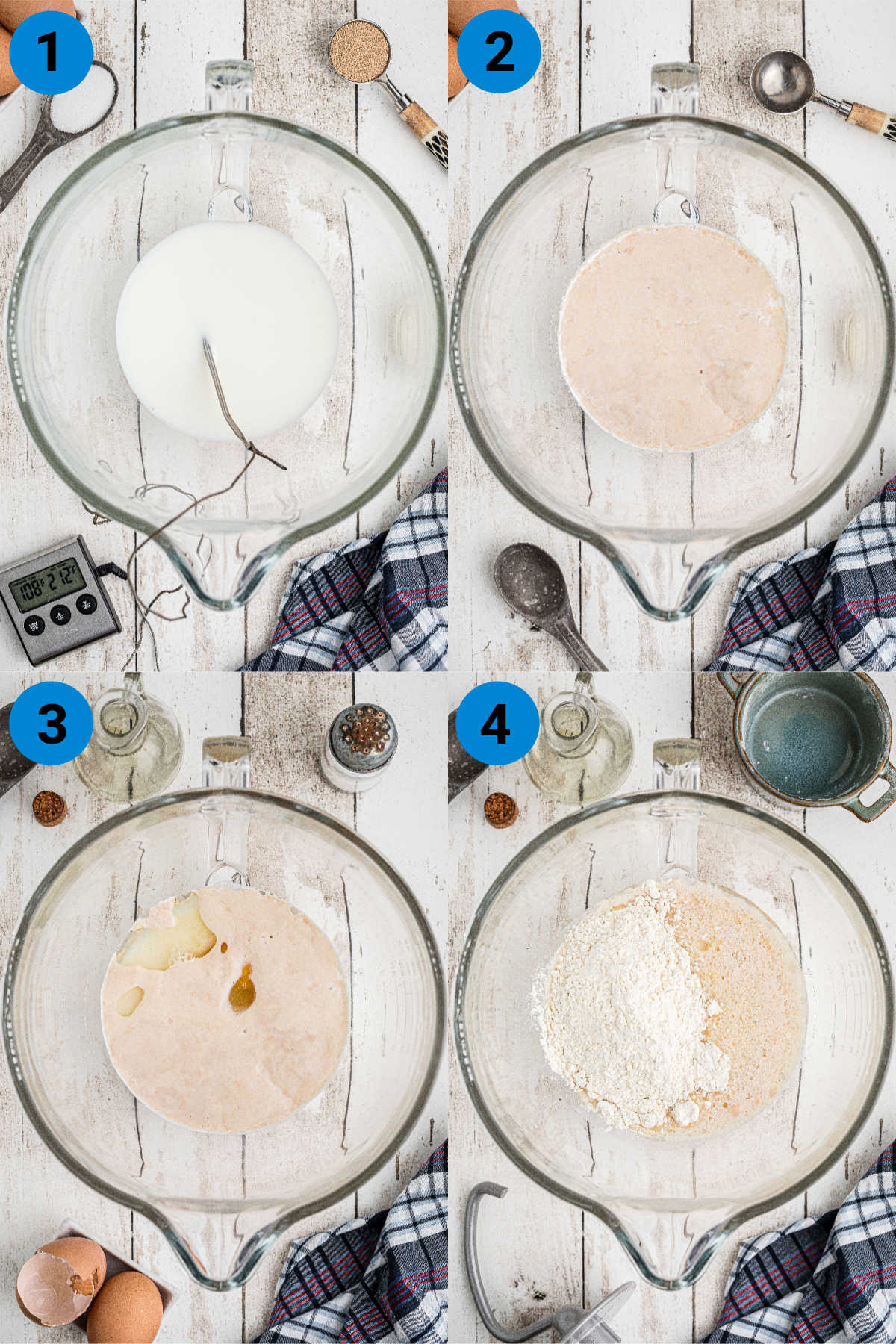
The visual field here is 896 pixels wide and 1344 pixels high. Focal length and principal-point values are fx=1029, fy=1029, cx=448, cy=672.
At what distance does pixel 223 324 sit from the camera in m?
0.77

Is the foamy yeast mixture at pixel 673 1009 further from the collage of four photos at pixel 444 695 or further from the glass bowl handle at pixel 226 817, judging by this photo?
the glass bowl handle at pixel 226 817

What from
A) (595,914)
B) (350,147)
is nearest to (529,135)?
(350,147)

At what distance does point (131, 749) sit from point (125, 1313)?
1.47 feet

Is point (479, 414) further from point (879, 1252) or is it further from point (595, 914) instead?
point (879, 1252)

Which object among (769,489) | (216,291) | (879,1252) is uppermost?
(216,291)

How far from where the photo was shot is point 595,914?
0.83 m

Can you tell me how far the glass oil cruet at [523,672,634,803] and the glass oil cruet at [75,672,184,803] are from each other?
0.30 meters

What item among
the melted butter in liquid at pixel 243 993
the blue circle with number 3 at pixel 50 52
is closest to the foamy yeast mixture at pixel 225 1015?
the melted butter in liquid at pixel 243 993

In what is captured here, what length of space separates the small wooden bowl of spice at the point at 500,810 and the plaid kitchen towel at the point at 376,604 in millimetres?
119

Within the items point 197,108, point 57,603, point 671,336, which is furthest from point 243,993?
point 197,108

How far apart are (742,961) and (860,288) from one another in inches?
21.7

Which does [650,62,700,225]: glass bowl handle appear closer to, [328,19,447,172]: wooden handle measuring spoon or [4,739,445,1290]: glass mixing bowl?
[328,19,447,172]: wooden handle measuring spoon

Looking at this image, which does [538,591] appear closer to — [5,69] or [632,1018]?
[632,1018]

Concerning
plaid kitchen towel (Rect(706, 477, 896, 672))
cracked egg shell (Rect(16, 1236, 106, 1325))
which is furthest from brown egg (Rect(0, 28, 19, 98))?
cracked egg shell (Rect(16, 1236, 106, 1325))
